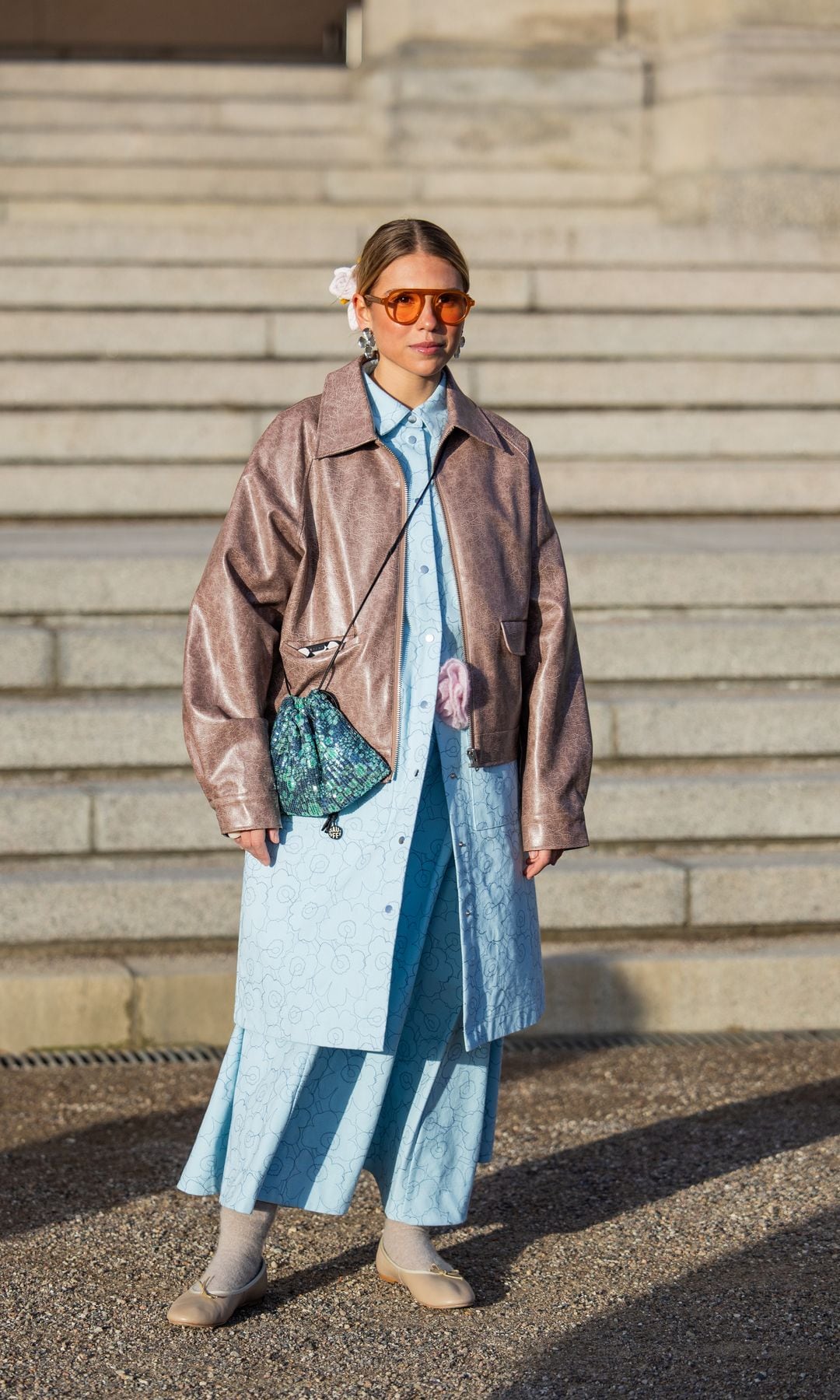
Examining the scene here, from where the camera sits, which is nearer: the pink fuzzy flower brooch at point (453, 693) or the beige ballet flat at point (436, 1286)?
the pink fuzzy flower brooch at point (453, 693)

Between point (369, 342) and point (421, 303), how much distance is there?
0.19 meters

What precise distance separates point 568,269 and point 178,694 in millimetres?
3869

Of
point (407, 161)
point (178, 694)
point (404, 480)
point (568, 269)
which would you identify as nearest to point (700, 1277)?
point (404, 480)

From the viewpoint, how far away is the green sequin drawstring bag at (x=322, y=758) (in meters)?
3.37

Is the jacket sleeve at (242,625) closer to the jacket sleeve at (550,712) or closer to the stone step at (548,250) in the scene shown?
the jacket sleeve at (550,712)

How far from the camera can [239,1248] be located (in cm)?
354

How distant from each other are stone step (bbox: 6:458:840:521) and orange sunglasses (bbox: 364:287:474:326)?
476 centimetres

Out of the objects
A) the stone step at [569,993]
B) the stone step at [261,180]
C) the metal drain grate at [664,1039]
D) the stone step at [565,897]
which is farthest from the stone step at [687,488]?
the metal drain grate at [664,1039]

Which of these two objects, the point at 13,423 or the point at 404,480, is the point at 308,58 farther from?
the point at 404,480

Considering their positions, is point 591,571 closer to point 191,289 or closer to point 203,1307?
point 191,289

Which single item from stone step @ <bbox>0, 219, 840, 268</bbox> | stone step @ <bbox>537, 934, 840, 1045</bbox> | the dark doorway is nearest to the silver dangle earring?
stone step @ <bbox>537, 934, 840, 1045</bbox>

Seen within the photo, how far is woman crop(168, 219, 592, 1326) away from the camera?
11.2 ft

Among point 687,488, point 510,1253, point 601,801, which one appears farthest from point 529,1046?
point 687,488

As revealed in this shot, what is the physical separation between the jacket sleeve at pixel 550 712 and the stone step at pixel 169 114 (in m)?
7.78
